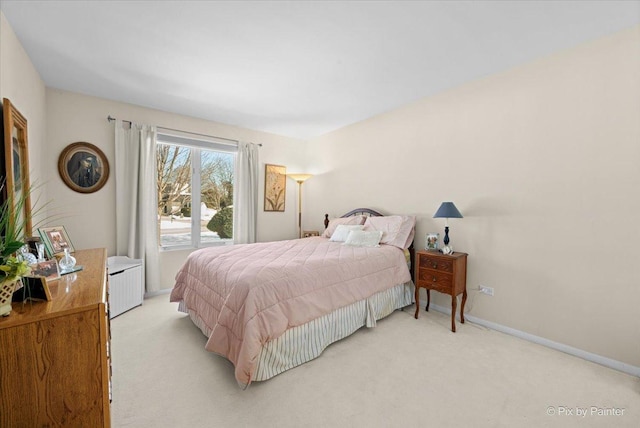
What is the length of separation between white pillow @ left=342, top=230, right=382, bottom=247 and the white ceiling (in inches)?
69.2

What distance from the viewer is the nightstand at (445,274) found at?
2.72 m

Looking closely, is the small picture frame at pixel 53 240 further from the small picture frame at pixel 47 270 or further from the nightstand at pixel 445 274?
the nightstand at pixel 445 274

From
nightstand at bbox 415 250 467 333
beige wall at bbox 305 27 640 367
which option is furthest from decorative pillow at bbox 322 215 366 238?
nightstand at bbox 415 250 467 333

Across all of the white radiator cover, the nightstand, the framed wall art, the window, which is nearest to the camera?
Result: the nightstand

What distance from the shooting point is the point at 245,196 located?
177 inches

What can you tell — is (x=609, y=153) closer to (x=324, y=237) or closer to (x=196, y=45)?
(x=324, y=237)

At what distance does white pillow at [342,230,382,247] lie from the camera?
3.32 meters

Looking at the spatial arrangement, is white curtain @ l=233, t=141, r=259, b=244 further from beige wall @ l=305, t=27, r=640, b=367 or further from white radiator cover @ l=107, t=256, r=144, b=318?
beige wall @ l=305, t=27, r=640, b=367

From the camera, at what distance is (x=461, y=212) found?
3.08m

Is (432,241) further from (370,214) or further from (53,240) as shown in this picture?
(53,240)

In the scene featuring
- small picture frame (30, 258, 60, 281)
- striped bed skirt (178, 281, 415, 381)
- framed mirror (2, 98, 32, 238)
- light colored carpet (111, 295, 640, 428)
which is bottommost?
light colored carpet (111, 295, 640, 428)

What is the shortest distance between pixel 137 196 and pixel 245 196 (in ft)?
5.03

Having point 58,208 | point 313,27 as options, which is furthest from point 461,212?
point 58,208

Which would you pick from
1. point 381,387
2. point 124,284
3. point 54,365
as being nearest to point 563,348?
point 381,387
